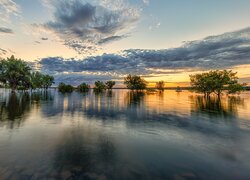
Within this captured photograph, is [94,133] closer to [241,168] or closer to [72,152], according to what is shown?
[72,152]

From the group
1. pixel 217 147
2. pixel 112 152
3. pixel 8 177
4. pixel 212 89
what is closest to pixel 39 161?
pixel 8 177

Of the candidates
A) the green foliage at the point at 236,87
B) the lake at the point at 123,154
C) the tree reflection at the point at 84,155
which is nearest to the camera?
the lake at the point at 123,154

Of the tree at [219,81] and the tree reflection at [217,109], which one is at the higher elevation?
the tree at [219,81]

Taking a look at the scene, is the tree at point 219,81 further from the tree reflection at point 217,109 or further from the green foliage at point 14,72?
the green foliage at point 14,72

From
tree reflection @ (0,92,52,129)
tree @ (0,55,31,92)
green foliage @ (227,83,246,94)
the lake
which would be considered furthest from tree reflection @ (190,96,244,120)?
tree @ (0,55,31,92)

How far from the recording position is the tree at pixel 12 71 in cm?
8312

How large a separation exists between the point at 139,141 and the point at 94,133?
177 inches

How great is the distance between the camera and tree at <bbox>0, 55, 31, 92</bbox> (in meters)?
83.1

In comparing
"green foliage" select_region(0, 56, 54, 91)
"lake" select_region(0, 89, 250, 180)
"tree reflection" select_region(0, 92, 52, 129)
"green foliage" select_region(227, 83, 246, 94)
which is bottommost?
"lake" select_region(0, 89, 250, 180)

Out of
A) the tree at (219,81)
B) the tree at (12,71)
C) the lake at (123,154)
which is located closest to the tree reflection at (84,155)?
the lake at (123,154)

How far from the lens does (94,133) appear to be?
14.1 m

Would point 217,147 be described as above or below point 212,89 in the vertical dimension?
below

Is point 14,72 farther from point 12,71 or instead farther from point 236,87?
point 236,87

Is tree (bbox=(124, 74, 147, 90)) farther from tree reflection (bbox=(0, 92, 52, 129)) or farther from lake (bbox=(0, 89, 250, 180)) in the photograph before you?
lake (bbox=(0, 89, 250, 180))
